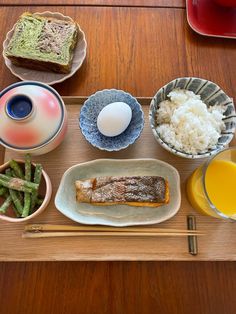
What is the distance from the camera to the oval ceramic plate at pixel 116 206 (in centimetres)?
76

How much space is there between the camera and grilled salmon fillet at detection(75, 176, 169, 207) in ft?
2.50

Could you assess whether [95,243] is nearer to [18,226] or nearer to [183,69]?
[18,226]

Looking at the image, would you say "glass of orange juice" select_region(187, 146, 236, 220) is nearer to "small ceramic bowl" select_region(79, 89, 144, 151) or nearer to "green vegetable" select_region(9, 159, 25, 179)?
"small ceramic bowl" select_region(79, 89, 144, 151)

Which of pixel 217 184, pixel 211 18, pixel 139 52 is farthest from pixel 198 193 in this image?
pixel 211 18

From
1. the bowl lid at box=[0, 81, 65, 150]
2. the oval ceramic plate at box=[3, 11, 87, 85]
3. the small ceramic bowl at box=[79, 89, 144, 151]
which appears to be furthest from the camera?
the oval ceramic plate at box=[3, 11, 87, 85]

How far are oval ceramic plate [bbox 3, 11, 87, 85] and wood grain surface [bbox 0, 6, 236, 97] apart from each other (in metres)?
0.03

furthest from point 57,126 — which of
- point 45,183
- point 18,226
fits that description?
point 18,226

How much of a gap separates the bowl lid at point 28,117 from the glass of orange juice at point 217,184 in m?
0.39

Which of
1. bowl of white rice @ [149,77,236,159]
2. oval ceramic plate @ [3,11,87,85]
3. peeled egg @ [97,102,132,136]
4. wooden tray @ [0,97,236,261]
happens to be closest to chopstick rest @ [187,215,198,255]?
wooden tray @ [0,97,236,261]

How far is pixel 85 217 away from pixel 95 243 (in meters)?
0.07

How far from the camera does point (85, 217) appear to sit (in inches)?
30.5

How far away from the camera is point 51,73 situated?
93 cm
